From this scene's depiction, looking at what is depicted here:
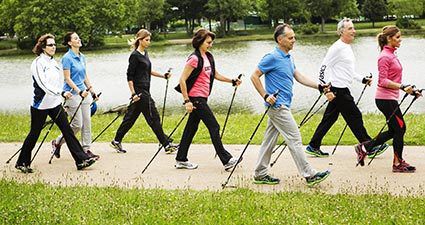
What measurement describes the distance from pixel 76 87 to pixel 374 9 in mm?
70075

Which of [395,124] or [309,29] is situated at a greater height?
[395,124]

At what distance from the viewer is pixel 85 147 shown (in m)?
10.2

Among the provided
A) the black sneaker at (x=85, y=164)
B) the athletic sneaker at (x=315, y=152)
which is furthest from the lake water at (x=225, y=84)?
the black sneaker at (x=85, y=164)

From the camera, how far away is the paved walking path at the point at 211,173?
7.87m

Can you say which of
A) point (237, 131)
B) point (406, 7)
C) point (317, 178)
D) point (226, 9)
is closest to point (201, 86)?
point (317, 178)

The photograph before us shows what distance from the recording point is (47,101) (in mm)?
9125

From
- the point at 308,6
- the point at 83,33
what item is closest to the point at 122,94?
the point at 83,33

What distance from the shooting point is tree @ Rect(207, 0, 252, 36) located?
239 ft

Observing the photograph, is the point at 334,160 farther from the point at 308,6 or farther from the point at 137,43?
the point at 308,6

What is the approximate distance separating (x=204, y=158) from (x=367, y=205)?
377cm

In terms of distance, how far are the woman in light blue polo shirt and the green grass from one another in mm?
2489

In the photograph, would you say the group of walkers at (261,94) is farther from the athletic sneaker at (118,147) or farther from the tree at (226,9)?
the tree at (226,9)

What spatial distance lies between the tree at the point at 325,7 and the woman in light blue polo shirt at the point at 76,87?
65.0 meters

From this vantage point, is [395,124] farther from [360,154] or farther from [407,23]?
[407,23]
